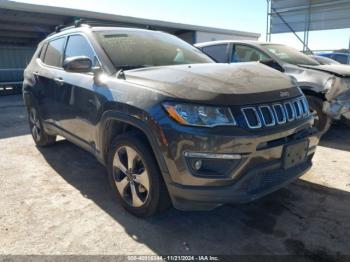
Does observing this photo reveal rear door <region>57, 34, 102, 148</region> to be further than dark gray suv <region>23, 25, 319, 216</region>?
Yes

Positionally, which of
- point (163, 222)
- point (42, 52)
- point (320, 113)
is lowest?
point (163, 222)

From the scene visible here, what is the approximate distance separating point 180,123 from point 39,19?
1458 cm

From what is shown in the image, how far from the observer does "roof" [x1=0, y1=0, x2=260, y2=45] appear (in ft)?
41.3

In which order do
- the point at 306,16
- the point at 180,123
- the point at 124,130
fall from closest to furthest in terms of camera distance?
the point at 180,123 → the point at 124,130 → the point at 306,16

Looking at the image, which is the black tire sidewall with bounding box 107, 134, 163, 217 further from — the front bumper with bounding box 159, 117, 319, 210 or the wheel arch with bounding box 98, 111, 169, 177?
the front bumper with bounding box 159, 117, 319, 210

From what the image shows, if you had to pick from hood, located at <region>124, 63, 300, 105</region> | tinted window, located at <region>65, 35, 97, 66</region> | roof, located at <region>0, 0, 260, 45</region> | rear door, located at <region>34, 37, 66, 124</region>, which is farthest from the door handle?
roof, located at <region>0, 0, 260, 45</region>

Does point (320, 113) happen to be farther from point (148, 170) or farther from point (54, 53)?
point (54, 53)

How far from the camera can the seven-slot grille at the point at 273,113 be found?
2346 millimetres

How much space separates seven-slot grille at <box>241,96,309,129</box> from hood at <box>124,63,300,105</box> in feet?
0.20

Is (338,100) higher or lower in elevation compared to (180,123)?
lower

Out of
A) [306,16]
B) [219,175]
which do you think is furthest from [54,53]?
[306,16]

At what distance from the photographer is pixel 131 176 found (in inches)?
111

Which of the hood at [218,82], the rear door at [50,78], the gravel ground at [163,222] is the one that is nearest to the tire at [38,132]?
the rear door at [50,78]

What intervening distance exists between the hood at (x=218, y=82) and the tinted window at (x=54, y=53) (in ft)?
5.70
